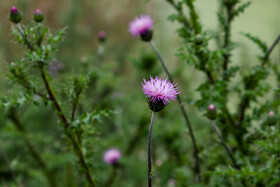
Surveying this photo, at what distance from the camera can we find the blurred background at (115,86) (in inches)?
68.6

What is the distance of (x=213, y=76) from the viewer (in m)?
1.29

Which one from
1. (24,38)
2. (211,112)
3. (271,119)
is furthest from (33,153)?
(271,119)

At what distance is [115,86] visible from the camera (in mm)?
2205

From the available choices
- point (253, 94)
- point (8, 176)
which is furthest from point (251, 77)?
point (8, 176)

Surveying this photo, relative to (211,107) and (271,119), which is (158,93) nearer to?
(211,107)

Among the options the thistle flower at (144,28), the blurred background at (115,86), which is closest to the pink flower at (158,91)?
the blurred background at (115,86)

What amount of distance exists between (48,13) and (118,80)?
1.89 m

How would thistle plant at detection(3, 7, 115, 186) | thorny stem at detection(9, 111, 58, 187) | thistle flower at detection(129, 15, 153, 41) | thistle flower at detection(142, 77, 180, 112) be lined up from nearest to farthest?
thistle flower at detection(142, 77, 180, 112) → thistle plant at detection(3, 7, 115, 186) → thistle flower at detection(129, 15, 153, 41) → thorny stem at detection(9, 111, 58, 187)

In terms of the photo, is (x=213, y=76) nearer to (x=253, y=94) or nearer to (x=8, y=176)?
(x=253, y=94)

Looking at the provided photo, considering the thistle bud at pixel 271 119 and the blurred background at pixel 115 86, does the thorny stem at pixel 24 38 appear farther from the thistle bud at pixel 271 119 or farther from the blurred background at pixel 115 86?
the thistle bud at pixel 271 119

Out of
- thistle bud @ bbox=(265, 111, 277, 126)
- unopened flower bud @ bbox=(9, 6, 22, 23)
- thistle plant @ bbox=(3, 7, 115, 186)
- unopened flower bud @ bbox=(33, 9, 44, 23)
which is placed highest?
unopened flower bud @ bbox=(33, 9, 44, 23)

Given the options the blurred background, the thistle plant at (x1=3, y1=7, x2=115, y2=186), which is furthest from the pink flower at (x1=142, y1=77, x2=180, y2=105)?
the thistle plant at (x1=3, y1=7, x2=115, y2=186)

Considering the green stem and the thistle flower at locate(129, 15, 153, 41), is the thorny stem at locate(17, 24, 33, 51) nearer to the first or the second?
the green stem

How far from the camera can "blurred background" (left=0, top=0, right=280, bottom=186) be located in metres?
1.74
